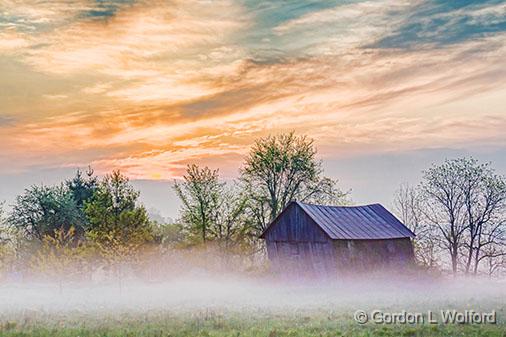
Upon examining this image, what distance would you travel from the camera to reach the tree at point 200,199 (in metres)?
55.5

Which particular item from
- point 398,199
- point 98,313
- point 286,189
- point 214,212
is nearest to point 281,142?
point 286,189

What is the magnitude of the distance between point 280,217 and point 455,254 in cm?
1651

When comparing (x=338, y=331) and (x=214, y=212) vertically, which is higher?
(x=214, y=212)

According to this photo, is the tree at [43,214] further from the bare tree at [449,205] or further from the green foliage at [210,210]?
the bare tree at [449,205]

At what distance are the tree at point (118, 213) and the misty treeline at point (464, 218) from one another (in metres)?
25.9

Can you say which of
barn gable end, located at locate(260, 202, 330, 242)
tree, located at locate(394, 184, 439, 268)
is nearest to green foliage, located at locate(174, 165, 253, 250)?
barn gable end, located at locate(260, 202, 330, 242)

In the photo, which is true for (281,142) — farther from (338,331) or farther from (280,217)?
(338,331)

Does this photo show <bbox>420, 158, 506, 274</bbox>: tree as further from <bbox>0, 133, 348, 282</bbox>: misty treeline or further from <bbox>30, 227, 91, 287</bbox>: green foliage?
<bbox>30, 227, 91, 287</bbox>: green foliage

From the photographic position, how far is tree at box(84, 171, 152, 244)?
4484cm

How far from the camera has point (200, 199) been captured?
5603 centimetres

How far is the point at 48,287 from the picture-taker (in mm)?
50375

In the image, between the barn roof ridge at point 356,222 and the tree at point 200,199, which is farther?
the tree at point 200,199

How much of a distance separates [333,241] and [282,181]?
15.4 metres

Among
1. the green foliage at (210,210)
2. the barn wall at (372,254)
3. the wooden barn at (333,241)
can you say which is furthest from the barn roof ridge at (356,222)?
the green foliage at (210,210)
